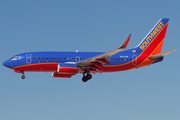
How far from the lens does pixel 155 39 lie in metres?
68.9

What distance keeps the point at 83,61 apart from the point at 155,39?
16061mm

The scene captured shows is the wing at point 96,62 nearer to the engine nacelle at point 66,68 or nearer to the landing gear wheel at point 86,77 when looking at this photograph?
the engine nacelle at point 66,68

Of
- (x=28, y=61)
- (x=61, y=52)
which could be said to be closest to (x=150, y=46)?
(x=61, y=52)

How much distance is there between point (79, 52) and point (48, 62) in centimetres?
592

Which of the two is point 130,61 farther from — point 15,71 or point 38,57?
point 15,71

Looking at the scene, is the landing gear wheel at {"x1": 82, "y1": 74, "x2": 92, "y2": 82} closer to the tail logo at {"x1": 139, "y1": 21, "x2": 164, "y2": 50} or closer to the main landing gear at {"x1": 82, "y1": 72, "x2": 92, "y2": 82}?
the main landing gear at {"x1": 82, "y1": 72, "x2": 92, "y2": 82}

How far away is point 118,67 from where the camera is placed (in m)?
64.6

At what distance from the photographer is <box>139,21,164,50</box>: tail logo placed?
67.9 m

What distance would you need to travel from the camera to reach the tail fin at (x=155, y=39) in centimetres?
6759

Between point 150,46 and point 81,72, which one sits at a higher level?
point 150,46

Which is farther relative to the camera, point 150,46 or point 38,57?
point 150,46

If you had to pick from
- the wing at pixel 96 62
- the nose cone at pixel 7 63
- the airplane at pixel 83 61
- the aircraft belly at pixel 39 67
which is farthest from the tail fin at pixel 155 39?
the nose cone at pixel 7 63

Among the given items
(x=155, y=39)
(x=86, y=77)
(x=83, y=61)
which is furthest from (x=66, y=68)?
(x=155, y=39)

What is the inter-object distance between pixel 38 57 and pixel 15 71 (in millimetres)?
4876
